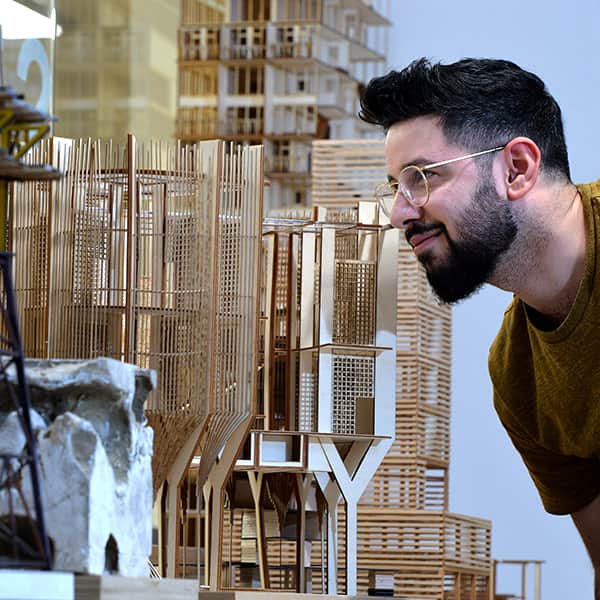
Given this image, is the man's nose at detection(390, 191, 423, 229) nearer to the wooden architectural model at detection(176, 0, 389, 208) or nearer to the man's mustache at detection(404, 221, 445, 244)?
the man's mustache at detection(404, 221, 445, 244)

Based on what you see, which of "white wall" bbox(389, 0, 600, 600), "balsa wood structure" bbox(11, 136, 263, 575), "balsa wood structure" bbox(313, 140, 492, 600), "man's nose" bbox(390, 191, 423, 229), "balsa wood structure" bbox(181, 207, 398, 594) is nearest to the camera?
"man's nose" bbox(390, 191, 423, 229)

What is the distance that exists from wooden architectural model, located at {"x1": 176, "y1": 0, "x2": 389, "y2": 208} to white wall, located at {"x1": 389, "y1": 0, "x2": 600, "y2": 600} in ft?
2.07

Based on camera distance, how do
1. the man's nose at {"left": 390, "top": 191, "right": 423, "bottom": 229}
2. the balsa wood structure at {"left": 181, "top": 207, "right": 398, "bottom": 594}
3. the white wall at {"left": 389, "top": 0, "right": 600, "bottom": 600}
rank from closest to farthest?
A: the man's nose at {"left": 390, "top": 191, "right": 423, "bottom": 229} → the balsa wood structure at {"left": 181, "top": 207, "right": 398, "bottom": 594} → the white wall at {"left": 389, "top": 0, "right": 600, "bottom": 600}

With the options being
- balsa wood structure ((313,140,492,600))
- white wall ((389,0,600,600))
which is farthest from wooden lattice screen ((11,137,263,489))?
white wall ((389,0,600,600))

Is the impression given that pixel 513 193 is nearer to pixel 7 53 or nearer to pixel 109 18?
pixel 7 53

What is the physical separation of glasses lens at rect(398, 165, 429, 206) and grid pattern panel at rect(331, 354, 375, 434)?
1.33 m

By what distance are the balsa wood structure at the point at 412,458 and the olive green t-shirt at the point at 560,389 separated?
85.9 inches

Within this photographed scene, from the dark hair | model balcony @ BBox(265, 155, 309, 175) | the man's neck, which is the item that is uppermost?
model balcony @ BBox(265, 155, 309, 175)

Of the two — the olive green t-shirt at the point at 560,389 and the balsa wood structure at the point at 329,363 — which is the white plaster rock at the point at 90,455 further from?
the balsa wood structure at the point at 329,363

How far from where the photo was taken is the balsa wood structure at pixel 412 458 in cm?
495

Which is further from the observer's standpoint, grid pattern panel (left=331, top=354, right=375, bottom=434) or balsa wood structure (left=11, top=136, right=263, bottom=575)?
grid pattern panel (left=331, top=354, right=375, bottom=434)

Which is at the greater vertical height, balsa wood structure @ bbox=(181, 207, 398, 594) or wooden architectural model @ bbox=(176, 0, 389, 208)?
wooden architectural model @ bbox=(176, 0, 389, 208)

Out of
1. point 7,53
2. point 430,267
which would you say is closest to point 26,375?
point 430,267

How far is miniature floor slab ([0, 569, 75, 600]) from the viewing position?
1599mm
